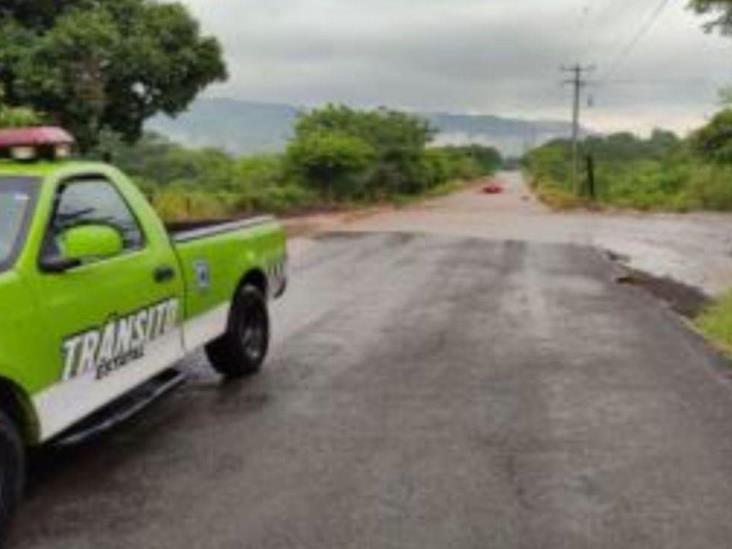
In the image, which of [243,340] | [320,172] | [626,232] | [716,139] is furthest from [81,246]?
[716,139]

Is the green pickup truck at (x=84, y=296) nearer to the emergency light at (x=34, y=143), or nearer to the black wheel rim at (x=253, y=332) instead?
the emergency light at (x=34, y=143)

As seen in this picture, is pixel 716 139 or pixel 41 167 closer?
pixel 41 167

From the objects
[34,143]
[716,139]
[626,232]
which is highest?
[34,143]

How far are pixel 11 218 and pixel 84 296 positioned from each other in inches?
21.0

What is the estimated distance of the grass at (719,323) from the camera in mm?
12289

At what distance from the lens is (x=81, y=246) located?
253 inches

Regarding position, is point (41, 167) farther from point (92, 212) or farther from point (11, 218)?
point (11, 218)

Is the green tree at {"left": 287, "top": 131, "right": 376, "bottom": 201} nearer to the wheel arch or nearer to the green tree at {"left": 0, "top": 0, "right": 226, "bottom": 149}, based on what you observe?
the green tree at {"left": 0, "top": 0, "right": 226, "bottom": 149}

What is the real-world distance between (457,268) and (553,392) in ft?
37.5

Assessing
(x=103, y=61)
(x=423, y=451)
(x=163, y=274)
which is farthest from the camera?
(x=103, y=61)

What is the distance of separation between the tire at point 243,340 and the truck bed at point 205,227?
0.49m

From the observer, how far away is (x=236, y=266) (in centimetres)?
949

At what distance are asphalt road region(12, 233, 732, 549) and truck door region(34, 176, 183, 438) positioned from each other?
1.64 feet

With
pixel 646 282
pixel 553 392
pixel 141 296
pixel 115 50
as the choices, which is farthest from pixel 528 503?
pixel 115 50
